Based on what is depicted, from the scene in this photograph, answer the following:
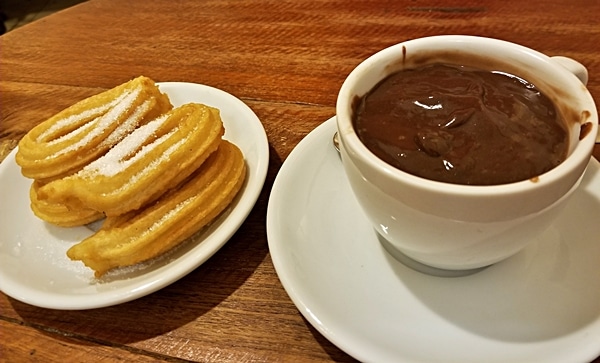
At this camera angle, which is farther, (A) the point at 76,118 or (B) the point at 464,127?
(A) the point at 76,118

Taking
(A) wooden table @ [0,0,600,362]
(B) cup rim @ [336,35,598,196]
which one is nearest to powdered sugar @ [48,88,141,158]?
(A) wooden table @ [0,0,600,362]

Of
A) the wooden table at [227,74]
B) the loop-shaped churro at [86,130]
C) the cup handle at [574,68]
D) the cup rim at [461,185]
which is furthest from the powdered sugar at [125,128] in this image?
the cup handle at [574,68]

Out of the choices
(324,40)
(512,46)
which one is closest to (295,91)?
(324,40)

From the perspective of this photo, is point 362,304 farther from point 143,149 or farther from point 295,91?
point 295,91

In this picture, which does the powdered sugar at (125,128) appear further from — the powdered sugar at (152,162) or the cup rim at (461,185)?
the cup rim at (461,185)

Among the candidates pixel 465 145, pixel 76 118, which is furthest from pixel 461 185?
pixel 76 118

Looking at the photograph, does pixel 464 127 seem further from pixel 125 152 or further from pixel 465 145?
pixel 125 152

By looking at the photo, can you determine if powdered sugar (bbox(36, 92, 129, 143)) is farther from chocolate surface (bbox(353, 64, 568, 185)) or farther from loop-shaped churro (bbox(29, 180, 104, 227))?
chocolate surface (bbox(353, 64, 568, 185))
